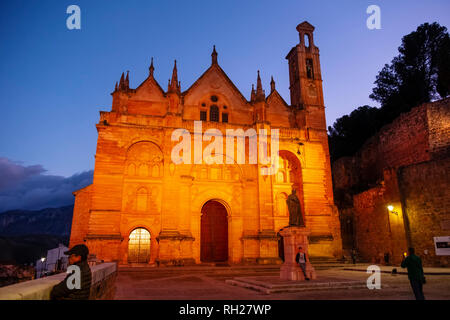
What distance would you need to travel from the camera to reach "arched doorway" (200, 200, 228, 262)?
869 inches

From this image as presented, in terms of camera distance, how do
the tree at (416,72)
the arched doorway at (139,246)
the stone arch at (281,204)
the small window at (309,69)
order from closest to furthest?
the arched doorway at (139,246)
the stone arch at (281,204)
the small window at (309,69)
the tree at (416,72)

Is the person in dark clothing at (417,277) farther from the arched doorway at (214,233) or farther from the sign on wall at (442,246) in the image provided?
the arched doorway at (214,233)

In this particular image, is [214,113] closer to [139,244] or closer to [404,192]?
[139,244]

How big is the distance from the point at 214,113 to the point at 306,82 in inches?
352

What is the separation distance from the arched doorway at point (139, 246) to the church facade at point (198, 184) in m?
0.06

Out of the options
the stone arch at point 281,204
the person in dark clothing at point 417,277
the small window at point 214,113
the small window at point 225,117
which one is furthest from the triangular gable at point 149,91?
the person in dark clothing at point 417,277

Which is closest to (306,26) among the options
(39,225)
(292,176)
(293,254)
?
(292,176)

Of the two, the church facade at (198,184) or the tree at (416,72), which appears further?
the tree at (416,72)

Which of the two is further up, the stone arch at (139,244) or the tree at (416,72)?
the tree at (416,72)

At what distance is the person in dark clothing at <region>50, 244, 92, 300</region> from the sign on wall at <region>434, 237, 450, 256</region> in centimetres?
2014

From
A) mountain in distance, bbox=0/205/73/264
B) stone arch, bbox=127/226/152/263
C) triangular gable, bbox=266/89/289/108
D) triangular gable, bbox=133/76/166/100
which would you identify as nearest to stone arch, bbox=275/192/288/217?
triangular gable, bbox=266/89/289/108

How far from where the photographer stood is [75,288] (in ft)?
12.0

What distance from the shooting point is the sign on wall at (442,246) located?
17594 millimetres
